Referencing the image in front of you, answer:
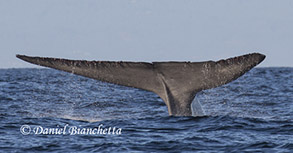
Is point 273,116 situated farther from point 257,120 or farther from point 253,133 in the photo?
point 253,133

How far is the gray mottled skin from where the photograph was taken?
29.3 feet

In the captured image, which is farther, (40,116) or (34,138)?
(40,116)

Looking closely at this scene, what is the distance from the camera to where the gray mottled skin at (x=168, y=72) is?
8938mm

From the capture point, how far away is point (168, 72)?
961 centimetres

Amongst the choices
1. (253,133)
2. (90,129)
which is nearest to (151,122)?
(90,129)

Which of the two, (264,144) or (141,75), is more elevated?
(141,75)

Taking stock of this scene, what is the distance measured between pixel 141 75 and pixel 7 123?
354 centimetres

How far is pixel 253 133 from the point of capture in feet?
32.9
